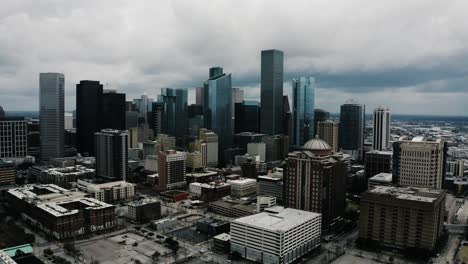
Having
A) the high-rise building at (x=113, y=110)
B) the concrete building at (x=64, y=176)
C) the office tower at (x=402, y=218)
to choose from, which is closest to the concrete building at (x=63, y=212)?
the concrete building at (x=64, y=176)

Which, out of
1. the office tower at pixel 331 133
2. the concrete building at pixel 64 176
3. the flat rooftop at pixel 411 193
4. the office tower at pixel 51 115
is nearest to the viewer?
the flat rooftop at pixel 411 193

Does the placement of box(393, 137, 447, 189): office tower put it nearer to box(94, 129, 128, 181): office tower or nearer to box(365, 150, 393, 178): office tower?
box(365, 150, 393, 178): office tower

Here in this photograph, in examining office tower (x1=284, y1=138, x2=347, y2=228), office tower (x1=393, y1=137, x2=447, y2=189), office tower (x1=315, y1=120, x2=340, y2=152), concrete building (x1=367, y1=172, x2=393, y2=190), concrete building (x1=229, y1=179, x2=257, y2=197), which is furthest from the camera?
office tower (x1=315, y1=120, x2=340, y2=152)

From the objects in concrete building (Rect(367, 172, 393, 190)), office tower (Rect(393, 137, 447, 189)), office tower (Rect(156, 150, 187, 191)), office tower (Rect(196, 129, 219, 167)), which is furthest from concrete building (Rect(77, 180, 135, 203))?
office tower (Rect(393, 137, 447, 189))

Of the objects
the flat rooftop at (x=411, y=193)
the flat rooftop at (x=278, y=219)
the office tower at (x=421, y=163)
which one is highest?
the office tower at (x=421, y=163)

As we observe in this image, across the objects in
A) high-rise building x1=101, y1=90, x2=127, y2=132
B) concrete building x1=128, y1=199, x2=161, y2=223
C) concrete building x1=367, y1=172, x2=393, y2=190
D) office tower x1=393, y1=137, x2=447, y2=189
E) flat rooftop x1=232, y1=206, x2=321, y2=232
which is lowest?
concrete building x1=128, y1=199, x2=161, y2=223

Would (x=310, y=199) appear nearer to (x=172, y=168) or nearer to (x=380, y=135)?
(x=172, y=168)

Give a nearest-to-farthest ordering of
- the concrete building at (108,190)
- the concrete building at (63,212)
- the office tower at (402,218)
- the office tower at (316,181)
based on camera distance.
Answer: the office tower at (402,218), the concrete building at (63,212), the office tower at (316,181), the concrete building at (108,190)

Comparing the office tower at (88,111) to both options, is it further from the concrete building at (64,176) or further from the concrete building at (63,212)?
the concrete building at (63,212)
